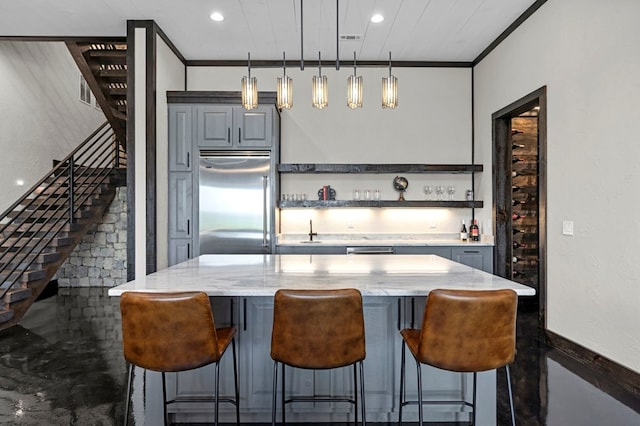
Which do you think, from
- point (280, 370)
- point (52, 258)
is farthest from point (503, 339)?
point (52, 258)

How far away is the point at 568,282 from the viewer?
3404 mm

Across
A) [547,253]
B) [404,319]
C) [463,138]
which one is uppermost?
[463,138]

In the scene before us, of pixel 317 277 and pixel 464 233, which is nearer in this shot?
pixel 317 277

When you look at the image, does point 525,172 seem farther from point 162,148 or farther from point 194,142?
point 162,148

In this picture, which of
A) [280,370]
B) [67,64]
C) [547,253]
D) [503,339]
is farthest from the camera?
[67,64]

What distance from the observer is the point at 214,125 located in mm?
4648

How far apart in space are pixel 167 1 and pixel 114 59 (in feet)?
7.04

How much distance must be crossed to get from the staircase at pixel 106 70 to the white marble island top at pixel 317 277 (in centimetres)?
375

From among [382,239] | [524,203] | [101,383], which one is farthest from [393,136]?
[101,383]

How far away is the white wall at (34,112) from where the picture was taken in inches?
214

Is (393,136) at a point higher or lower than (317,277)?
higher

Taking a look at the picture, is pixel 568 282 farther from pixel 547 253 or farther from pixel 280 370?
pixel 280 370

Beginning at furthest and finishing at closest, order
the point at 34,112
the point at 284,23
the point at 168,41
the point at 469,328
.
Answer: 1. the point at 34,112
2. the point at 168,41
3. the point at 284,23
4. the point at 469,328

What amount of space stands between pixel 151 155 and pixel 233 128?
39.3 inches
